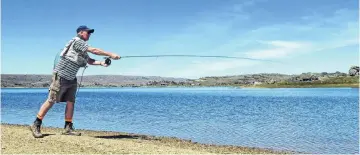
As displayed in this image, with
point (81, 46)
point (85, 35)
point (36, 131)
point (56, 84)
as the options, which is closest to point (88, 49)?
point (81, 46)

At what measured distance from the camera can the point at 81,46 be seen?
11742 millimetres

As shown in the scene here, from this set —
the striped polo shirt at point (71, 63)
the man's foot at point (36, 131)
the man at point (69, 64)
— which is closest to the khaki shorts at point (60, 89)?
the man at point (69, 64)

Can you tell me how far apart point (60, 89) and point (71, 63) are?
79 cm

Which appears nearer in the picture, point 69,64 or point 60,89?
point 69,64

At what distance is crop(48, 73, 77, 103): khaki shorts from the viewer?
11875 mm

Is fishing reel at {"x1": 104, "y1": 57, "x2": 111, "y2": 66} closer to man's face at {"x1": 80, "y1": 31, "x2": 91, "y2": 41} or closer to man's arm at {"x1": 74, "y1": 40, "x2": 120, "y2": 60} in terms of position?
man's arm at {"x1": 74, "y1": 40, "x2": 120, "y2": 60}

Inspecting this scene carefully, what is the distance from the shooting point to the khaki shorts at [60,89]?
1188 cm

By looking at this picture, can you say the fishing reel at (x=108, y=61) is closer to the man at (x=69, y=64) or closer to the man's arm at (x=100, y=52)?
the man at (x=69, y=64)

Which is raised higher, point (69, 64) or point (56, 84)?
point (69, 64)

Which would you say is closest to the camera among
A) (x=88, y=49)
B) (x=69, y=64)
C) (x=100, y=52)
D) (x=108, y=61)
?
(x=100, y=52)

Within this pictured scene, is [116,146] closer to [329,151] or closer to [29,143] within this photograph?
[29,143]

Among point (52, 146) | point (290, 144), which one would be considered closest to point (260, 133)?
point (290, 144)

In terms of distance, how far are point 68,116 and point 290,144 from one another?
950 cm

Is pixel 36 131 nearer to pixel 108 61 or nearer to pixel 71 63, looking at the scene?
pixel 71 63
